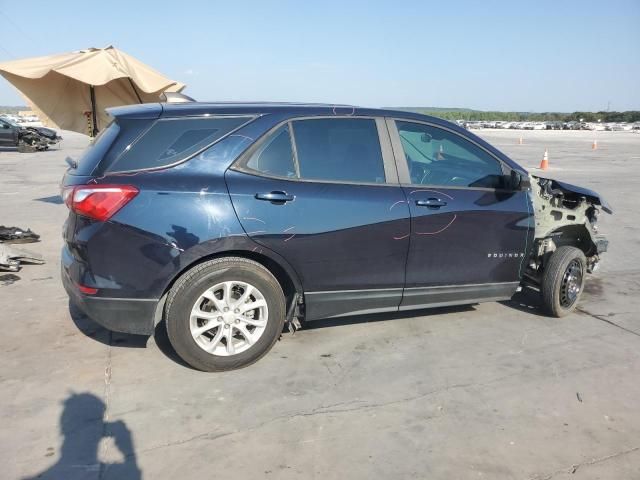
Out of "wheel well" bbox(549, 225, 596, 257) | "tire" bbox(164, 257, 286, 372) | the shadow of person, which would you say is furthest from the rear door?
"wheel well" bbox(549, 225, 596, 257)

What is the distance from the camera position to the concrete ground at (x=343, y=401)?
2693 mm

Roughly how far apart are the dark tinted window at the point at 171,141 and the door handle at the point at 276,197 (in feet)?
1.60

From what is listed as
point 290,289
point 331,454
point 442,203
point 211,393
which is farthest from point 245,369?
point 442,203

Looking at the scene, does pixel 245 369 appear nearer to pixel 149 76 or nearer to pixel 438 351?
pixel 438 351

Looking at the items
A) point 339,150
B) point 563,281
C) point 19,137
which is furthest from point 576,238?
point 19,137

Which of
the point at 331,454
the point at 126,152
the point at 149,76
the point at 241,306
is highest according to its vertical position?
the point at 149,76

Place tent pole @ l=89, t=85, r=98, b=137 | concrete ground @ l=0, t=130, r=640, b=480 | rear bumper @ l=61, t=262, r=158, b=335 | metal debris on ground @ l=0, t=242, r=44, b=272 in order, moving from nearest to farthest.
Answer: concrete ground @ l=0, t=130, r=640, b=480
rear bumper @ l=61, t=262, r=158, b=335
metal debris on ground @ l=0, t=242, r=44, b=272
tent pole @ l=89, t=85, r=98, b=137

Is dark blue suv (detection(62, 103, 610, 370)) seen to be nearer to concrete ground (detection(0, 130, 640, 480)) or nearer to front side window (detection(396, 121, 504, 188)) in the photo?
front side window (detection(396, 121, 504, 188))

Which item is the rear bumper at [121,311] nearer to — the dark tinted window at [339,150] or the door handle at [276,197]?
the door handle at [276,197]

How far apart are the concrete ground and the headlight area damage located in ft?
1.77

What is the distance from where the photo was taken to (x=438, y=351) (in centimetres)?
401

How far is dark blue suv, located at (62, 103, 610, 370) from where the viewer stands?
332cm

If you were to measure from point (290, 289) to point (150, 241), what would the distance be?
1051mm

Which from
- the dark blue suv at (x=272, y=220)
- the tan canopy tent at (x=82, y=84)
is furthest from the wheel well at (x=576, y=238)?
the tan canopy tent at (x=82, y=84)
